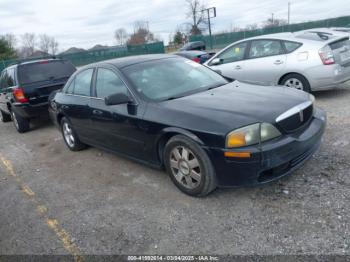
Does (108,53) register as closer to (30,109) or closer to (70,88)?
(30,109)

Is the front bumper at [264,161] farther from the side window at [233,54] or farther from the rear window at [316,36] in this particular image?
the side window at [233,54]

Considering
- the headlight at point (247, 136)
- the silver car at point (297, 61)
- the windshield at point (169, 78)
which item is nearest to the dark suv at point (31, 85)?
the windshield at point (169, 78)

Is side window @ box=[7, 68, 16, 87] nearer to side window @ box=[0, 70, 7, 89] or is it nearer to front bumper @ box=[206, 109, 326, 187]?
side window @ box=[0, 70, 7, 89]

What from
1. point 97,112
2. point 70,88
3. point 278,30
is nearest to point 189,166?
point 97,112

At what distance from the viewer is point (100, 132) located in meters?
4.66

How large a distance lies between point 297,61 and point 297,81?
0.40 meters

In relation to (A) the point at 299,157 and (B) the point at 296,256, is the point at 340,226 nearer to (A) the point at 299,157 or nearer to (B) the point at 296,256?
(B) the point at 296,256

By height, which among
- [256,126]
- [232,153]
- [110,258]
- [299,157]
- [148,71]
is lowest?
[110,258]

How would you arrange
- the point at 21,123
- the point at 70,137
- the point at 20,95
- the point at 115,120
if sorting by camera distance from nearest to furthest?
the point at 115,120 → the point at 70,137 → the point at 20,95 → the point at 21,123

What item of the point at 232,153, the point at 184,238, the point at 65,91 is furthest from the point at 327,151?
the point at 65,91

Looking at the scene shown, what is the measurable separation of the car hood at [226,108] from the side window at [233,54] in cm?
361

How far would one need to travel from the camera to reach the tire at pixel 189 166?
3.24m

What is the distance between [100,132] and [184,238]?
2.30 meters

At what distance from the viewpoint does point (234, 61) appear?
7.52m
